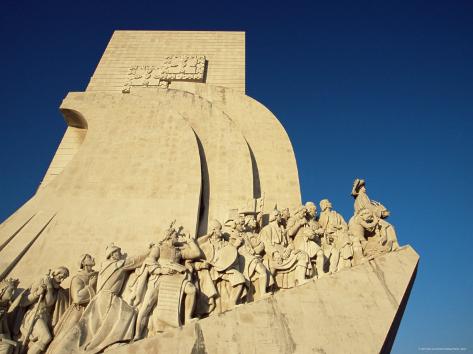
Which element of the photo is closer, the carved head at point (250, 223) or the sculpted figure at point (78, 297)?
the sculpted figure at point (78, 297)

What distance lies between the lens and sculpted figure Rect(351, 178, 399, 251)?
629cm

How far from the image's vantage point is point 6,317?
475 cm

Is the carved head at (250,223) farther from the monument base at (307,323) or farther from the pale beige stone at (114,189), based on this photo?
the monument base at (307,323)

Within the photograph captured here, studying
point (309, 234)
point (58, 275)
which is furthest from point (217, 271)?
point (58, 275)

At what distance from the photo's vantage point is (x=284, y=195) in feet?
28.0

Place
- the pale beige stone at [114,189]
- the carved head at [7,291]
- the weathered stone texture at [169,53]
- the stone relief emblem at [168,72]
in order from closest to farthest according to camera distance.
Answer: the carved head at [7,291]
the pale beige stone at [114,189]
the stone relief emblem at [168,72]
the weathered stone texture at [169,53]

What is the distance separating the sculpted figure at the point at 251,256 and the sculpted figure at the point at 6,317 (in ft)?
9.52

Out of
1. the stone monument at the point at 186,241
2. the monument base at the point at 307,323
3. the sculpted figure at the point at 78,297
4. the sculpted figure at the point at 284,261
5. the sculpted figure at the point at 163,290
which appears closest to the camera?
the monument base at the point at 307,323

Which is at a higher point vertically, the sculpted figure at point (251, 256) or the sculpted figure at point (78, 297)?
the sculpted figure at point (251, 256)

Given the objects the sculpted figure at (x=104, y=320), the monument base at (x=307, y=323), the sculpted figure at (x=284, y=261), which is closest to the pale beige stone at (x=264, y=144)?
the sculpted figure at (x=284, y=261)

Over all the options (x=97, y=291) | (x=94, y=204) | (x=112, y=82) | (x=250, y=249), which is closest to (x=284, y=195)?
(x=250, y=249)

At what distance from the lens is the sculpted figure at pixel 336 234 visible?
19.3ft

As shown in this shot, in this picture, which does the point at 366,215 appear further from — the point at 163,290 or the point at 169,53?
the point at 169,53

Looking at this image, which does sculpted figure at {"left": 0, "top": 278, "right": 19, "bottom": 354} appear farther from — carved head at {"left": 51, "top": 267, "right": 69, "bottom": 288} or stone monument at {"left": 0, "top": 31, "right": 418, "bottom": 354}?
carved head at {"left": 51, "top": 267, "right": 69, "bottom": 288}
